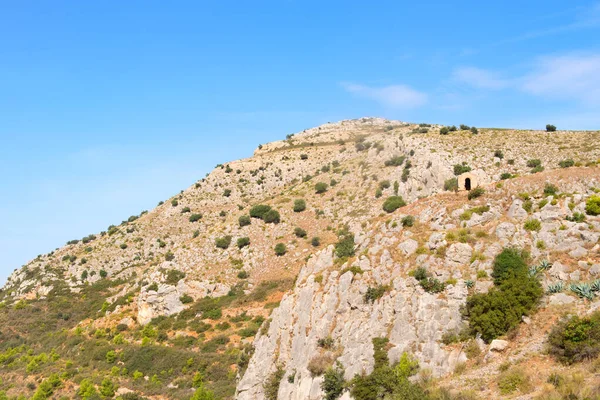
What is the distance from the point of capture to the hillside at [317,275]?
2653 cm

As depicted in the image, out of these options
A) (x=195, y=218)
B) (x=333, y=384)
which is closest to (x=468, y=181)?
(x=333, y=384)

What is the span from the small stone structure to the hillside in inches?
37.3

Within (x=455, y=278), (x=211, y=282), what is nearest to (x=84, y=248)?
(x=211, y=282)

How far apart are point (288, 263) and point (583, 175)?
42134 mm

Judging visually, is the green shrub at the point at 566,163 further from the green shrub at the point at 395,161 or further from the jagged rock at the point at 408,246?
the jagged rock at the point at 408,246

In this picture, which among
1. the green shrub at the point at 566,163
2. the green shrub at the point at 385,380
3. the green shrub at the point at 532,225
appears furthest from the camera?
the green shrub at the point at 566,163

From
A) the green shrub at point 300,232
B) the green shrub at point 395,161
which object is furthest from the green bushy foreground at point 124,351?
the green shrub at point 395,161

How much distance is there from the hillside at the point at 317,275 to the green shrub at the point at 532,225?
0.06m

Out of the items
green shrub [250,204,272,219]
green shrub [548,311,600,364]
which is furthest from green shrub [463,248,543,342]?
green shrub [250,204,272,219]

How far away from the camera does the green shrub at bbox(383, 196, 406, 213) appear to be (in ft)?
216

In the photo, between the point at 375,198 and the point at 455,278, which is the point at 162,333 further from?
the point at 455,278

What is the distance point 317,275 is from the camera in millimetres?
34438

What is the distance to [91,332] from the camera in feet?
207

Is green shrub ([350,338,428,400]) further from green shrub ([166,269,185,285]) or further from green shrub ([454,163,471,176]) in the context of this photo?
green shrub ([166,269,185,285])
